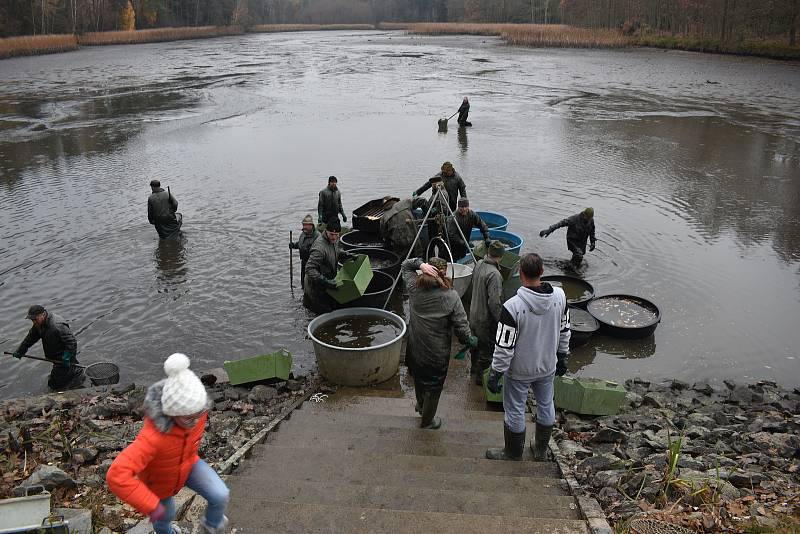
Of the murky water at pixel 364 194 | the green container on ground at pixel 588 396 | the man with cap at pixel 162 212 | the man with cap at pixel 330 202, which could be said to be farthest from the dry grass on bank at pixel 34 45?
the green container on ground at pixel 588 396

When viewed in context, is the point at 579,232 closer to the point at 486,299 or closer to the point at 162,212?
the point at 486,299

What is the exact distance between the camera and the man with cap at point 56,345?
773 cm

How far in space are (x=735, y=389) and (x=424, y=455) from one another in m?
4.90

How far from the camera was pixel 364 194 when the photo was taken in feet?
54.0

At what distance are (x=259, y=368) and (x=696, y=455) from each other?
16.5 feet

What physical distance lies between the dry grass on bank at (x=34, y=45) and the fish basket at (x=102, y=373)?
6097 cm

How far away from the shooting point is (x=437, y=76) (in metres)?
45.3

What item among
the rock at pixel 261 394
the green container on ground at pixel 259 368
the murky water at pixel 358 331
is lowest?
the rock at pixel 261 394

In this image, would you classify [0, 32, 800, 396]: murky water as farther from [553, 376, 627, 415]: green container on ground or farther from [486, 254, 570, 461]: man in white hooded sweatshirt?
[486, 254, 570, 461]: man in white hooded sweatshirt

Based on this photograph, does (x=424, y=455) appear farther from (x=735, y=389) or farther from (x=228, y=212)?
(x=228, y=212)

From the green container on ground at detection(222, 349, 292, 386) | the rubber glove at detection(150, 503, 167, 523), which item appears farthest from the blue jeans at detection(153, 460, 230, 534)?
the green container on ground at detection(222, 349, 292, 386)

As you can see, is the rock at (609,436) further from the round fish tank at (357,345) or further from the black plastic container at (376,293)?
the black plastic container at (376,293)

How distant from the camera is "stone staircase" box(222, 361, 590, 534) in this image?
4082 mm

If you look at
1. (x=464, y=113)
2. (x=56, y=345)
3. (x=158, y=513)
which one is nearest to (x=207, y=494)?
(x=158, y=513)
